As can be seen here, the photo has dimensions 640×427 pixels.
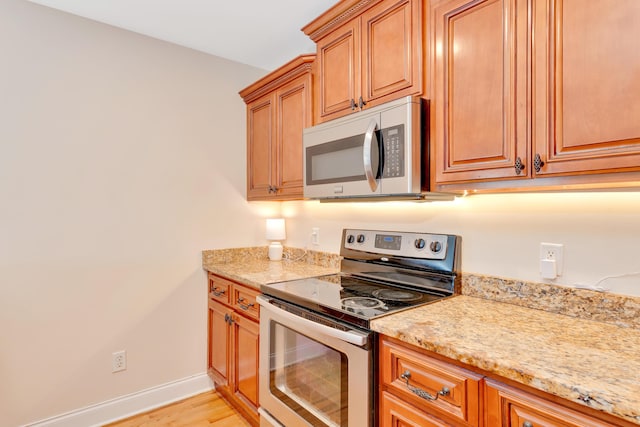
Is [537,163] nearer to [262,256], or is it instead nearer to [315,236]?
[315,236]

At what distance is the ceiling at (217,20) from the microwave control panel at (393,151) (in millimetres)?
937

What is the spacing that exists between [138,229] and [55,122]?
741 millimetres

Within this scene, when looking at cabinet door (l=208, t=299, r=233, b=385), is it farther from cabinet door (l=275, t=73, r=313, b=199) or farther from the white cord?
the white cord

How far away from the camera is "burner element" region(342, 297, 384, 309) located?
4.66ft

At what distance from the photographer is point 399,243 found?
1.85 m

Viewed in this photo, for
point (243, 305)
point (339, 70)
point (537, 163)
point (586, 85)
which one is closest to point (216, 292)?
point (243, 305)

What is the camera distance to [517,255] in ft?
4.78

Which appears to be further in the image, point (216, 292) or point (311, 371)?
point (216, 292)

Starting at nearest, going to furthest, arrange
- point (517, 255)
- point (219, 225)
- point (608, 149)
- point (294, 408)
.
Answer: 1. point (608, 149)
2. point (517, 255)
3. point (294, 408)
4. point (219, 225)

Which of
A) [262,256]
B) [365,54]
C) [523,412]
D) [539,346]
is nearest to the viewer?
[523,412]

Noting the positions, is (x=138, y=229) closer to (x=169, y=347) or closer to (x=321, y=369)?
(x=169, y=347)

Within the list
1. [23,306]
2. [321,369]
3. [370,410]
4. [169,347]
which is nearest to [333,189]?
[321,369]

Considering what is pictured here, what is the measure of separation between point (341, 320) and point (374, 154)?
2.31 feet

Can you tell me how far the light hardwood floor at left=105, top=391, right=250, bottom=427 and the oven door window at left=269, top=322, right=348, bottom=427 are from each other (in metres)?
0.66
